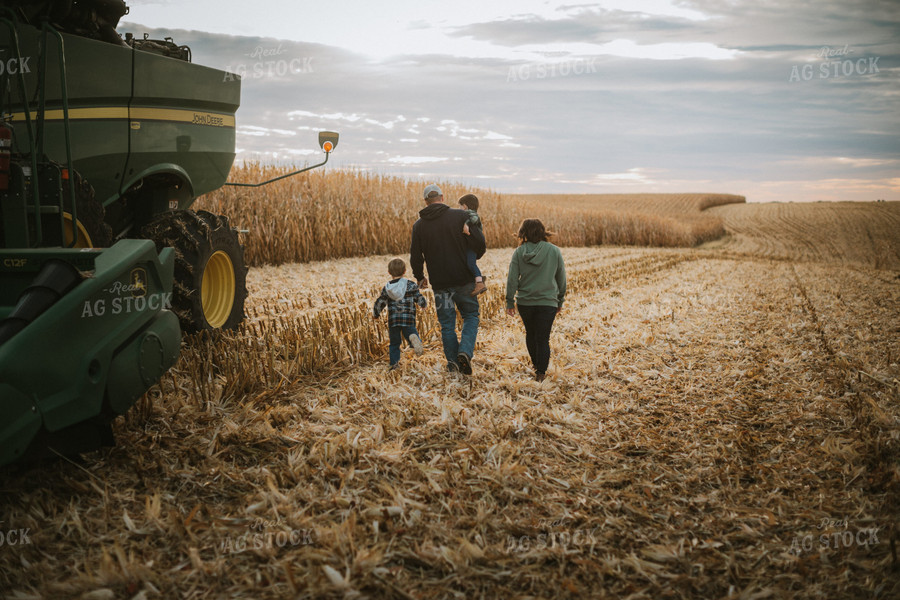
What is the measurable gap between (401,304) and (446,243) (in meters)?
0.68

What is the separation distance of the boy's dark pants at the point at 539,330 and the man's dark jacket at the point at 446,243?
0.59 metres

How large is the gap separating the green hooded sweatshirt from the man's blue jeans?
0.37 m

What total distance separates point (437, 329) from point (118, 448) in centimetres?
388

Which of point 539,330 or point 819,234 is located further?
point 819,234

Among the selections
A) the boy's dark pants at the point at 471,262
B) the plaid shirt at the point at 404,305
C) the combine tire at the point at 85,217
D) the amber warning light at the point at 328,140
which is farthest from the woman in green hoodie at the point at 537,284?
the combine tire at the point at 85,217

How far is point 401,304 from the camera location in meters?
5.40

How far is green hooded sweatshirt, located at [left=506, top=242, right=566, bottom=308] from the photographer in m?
5.20

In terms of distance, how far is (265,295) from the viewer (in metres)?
9.37

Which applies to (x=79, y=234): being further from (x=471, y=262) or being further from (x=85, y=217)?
(x=471, y=262)

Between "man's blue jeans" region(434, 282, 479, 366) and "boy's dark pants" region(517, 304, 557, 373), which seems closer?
"boy's dark pants" region(517, 304, 557, 373)

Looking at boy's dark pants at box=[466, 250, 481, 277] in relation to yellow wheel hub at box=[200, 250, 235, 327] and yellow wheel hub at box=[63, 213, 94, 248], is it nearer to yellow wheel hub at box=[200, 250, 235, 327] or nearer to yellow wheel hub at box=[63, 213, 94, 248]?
yellow wheel hub at box=[200, 250, 235, 327]

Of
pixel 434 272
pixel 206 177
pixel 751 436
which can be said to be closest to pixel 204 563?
pixel 434 272

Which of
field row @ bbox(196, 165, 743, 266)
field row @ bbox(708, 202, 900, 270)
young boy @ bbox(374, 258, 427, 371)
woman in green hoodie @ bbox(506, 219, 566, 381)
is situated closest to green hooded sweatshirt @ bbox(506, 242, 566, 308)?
woman in green hoodie @ bbox(506, 219, 566, 381)

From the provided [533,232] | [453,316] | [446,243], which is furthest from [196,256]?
[533,232]
